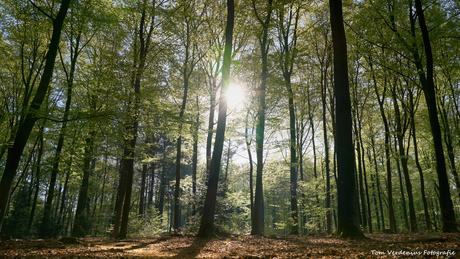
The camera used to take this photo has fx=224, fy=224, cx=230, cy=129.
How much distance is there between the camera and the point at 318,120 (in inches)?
748

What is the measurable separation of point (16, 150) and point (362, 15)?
46.8 ft

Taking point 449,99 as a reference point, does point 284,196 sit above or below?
below

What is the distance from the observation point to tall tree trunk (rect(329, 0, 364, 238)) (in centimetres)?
614

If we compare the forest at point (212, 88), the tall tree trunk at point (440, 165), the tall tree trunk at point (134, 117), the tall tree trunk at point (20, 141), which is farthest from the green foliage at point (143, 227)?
the tall tree trunk at point (440, 165)

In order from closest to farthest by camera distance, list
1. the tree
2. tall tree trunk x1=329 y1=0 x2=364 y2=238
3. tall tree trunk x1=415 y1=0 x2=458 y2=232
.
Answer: tall tree trunk x1=329 y1=0 x2=364 y2=238, tall tree trunk x1=415 y1=0 x2=458 y2=232, the tree

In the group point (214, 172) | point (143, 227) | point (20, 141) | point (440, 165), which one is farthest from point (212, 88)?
point (440, 165)

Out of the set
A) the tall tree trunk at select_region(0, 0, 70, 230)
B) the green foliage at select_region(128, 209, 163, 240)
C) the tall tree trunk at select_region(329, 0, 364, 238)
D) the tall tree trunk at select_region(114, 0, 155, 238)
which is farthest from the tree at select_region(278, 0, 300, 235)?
the tall tree trunk at select_region(0, 0, 70, 230)

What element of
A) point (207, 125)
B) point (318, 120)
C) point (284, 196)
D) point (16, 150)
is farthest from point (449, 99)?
point (284, 196)

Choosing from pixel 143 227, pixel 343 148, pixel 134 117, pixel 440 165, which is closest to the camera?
pixel 343 148

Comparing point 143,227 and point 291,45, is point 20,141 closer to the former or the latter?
point 143,227

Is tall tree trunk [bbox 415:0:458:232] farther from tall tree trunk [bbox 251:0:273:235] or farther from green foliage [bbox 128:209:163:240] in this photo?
green foliage [bbox 128:209:163:240]

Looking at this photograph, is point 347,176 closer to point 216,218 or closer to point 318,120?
point 216,218

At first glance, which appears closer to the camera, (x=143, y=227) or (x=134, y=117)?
(x=134, y=117)

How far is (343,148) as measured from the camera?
6.57 metres
